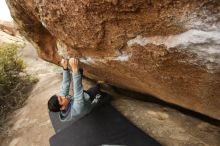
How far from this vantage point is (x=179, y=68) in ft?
9.84

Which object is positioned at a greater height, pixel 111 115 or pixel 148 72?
pixel 148 72

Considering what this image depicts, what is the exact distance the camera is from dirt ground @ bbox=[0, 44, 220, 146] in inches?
160

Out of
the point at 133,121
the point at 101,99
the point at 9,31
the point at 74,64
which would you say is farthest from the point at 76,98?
the point at 9,31

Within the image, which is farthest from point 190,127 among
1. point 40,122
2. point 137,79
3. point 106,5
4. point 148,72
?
point 40,122

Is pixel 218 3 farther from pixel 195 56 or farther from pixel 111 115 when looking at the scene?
pixel 111 115

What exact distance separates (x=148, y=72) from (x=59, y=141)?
1806 millimetres

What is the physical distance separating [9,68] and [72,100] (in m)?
3.16

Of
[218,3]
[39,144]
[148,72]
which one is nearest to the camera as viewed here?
[218,3]

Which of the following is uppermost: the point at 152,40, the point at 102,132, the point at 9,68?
the point at 152,40

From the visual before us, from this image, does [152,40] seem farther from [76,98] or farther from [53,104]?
[53,104]

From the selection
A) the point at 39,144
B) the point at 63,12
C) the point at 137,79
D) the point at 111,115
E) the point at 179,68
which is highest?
the point at 63,12

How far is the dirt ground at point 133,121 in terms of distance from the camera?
4070 millimetres

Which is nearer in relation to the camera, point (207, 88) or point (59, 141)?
point (207, 88)

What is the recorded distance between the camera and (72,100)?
4.74m
